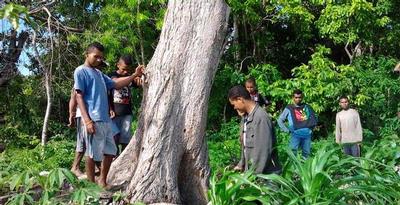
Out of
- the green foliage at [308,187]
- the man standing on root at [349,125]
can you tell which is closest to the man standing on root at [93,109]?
the green foliage at [308,187]

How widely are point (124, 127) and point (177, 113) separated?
3.62 feet

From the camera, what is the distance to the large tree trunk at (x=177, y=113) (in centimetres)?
543

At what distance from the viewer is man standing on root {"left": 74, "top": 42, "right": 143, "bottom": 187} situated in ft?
17.2

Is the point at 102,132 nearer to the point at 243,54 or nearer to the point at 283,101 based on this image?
the point at 283,101

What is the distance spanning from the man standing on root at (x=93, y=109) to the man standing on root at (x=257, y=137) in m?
1.40

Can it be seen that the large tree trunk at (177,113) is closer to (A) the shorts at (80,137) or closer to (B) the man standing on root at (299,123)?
(A) the shorts at (80,137)

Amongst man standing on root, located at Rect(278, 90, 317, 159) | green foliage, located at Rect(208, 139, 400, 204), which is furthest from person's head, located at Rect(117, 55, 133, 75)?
man standing on root, located at Rect(278, 90, 317, 159)

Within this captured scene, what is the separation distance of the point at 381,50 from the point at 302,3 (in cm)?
254

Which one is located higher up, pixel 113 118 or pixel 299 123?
pixel 113 118

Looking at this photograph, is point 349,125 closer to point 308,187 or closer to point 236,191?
point 308,187

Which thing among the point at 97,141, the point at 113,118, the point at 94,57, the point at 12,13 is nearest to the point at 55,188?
the point at 97,141

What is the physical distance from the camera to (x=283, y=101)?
1316 centimetres

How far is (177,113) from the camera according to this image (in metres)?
5.54

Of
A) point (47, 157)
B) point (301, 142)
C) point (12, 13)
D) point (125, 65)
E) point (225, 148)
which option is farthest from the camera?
point (47, 157)
